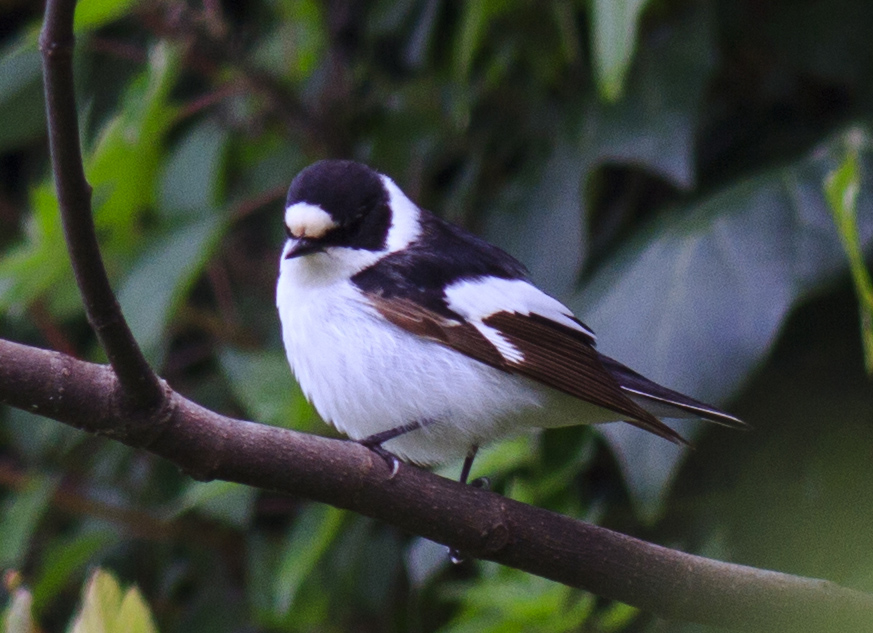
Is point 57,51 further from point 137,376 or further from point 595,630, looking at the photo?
point 595,630

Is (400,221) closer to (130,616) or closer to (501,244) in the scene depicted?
(501,244)

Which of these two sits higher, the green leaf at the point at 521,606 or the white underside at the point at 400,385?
the white underside at the point at 400,385

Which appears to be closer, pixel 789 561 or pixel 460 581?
pixel 789 561

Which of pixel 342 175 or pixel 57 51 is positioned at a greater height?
pixel 57 51

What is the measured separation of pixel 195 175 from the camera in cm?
274

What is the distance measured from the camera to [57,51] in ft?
3.48

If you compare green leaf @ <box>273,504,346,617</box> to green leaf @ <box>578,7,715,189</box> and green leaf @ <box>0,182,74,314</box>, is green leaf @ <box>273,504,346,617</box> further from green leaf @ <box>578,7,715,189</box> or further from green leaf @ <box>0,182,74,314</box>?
green leaf @ <box>578,7,715,189</box>

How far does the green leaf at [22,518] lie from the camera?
8.53 ft

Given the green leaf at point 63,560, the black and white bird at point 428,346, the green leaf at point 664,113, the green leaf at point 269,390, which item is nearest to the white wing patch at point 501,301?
the black and white bird at point 428,346

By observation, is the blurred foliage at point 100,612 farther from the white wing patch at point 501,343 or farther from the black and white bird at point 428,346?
the white wing patch at point 501,343

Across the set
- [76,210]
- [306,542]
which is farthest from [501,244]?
[76,210]

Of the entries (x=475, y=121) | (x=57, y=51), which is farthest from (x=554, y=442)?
(x=57, y=51)

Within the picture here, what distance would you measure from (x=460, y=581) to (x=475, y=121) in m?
1.18

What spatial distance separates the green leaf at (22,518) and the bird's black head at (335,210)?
111 cm
